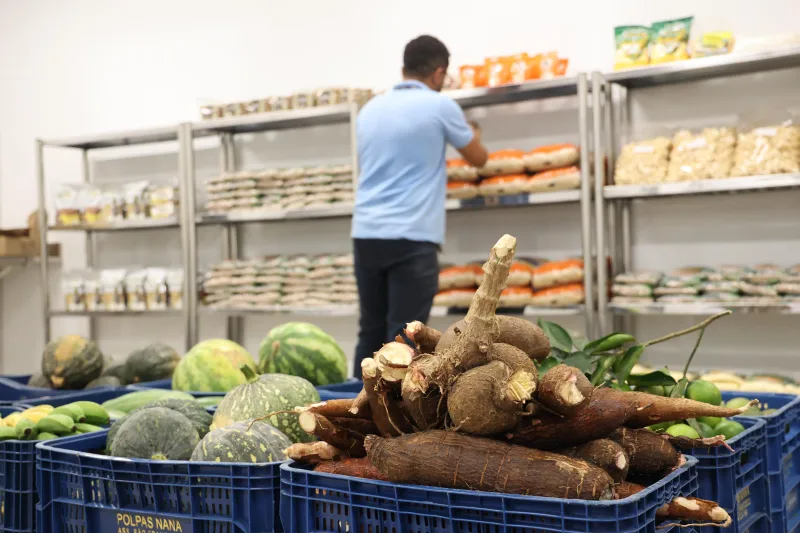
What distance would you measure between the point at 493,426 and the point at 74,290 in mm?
4970

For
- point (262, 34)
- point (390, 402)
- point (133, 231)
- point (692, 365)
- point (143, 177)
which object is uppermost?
point (262, 34)

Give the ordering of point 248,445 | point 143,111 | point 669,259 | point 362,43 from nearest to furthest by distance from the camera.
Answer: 1. point 248,445
2. point 669,259
3. point 362,43
4. point 143,111

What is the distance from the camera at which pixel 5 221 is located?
644 centimetres

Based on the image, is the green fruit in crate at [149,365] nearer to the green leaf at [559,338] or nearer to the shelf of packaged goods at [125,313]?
the green leaf at [559,338]

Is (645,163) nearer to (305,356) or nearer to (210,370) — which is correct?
(305,356)

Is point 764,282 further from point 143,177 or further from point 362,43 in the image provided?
point 143,177

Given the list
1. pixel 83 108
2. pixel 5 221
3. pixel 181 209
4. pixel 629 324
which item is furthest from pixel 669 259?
pixel 5 221

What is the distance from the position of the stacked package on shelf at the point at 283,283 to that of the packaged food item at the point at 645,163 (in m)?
1.51

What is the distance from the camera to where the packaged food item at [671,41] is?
3.92 meters

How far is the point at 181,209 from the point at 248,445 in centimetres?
396

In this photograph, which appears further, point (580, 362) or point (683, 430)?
point (580, 362)

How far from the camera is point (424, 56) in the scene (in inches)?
140

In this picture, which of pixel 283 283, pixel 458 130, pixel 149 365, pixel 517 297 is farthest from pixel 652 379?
Result: pixel 283 283

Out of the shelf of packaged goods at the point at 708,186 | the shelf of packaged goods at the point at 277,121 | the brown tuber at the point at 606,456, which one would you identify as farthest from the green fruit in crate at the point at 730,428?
the shelf of packaged goods at the point at 277,121
